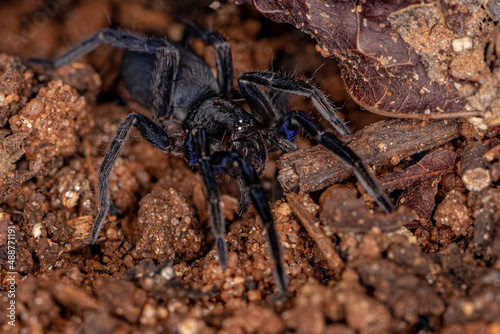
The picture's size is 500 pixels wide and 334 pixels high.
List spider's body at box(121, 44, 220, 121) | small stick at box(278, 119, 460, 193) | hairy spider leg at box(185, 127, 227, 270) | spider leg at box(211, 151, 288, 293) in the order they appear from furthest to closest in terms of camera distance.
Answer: spider's body at box(121, 44, 220, 121)
small stick at box(278, 119, 460, 193)
hairy spider leg at box(185, 127, 227, 270)
spider leg at box(211, 151, 288, 293)

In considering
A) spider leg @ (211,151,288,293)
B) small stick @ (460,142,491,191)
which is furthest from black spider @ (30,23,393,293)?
small stick @ (460,142,491,191)

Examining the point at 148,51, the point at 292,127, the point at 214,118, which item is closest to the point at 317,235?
the point at 292,127

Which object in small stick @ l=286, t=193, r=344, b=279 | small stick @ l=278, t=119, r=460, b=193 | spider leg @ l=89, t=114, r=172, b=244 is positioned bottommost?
spider leg @ l=89, t=114, r=172, b=244

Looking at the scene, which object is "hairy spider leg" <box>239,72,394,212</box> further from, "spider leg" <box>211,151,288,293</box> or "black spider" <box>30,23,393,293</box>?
"spider leg" <box>211,151,288,293</box>

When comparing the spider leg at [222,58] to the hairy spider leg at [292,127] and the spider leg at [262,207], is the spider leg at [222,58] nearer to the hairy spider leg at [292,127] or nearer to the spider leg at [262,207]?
the hairy spider leg at [292,127]

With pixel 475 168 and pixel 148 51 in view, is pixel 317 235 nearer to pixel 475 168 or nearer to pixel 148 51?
pixel 475 168
